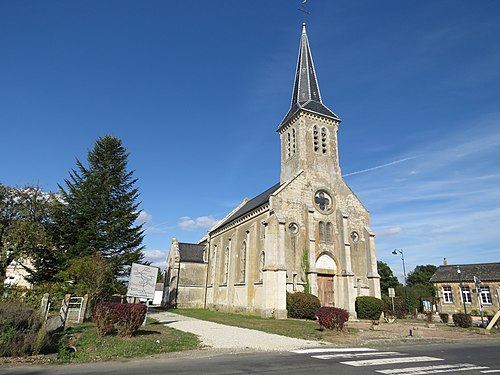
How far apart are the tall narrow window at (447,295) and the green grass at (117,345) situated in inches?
1614

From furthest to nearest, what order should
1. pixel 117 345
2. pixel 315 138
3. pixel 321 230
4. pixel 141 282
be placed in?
pixel 315 138 < pixel 321 230 < pixel 141 282 < pixel 117 345

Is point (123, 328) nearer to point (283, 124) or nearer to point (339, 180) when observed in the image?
point (339, 180)

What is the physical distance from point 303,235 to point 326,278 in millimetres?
3860

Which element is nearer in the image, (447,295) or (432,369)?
(432,369)

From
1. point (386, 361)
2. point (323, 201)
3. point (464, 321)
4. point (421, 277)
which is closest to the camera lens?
point (386, 361)

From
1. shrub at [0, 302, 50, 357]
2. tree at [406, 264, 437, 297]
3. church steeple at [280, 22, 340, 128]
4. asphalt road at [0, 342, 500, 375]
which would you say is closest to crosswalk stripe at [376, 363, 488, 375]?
asphalt road at [0, 342, 500, 375]

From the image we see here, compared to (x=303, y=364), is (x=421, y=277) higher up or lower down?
higher up

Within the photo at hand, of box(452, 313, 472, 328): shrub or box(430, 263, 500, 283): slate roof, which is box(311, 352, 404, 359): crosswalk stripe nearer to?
box(452, 313, 472, 328): shrub

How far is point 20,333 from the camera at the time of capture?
28.9 feet

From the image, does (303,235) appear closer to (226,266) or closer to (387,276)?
(226,266)

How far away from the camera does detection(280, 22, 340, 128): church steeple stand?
3011 centimetres

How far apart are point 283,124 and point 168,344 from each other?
80.6 ft

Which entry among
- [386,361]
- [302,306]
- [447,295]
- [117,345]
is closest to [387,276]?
[447,295]

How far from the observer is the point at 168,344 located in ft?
34.6
